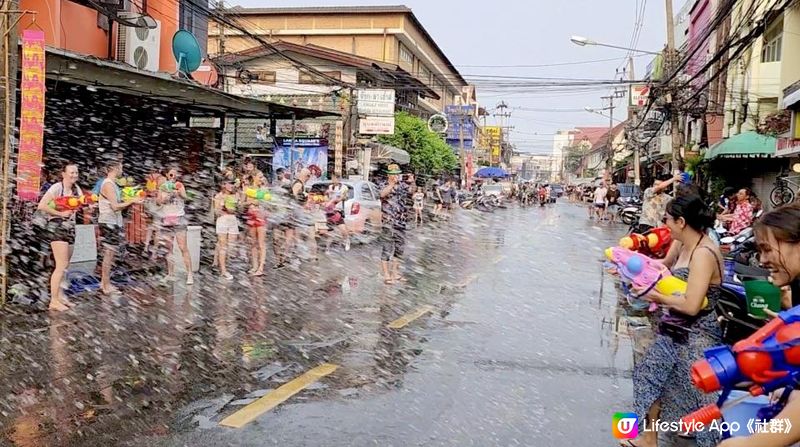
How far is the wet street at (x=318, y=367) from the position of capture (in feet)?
15.6

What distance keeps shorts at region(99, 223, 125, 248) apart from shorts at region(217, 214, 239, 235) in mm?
1803

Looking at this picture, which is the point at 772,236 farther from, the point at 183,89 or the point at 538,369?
the point at 183,89

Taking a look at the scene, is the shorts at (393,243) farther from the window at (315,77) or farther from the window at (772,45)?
the window at (315,77)

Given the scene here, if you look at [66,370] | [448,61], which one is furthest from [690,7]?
[66,370]

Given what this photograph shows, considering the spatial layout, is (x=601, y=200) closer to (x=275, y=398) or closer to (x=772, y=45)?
(x=772, y=45)

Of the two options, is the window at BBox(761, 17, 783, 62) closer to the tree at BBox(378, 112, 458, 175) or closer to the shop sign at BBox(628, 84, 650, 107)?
the tree at BBox(378, 112, 458, 175)

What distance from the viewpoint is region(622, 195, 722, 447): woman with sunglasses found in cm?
425

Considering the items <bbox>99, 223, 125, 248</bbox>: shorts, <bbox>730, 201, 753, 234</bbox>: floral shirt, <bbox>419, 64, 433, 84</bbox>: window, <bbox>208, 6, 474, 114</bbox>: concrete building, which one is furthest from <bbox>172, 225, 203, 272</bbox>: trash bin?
<bbox>419, 64, 433, 84</bbox>: window

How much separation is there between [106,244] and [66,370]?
400 centimetres

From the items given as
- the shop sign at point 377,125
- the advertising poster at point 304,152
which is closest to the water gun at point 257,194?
the advertising poster at point 304,152

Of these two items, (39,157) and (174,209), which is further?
(174,209)

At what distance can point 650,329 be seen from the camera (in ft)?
27.4

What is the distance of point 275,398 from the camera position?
536cm

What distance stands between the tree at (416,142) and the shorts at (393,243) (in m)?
27.4
